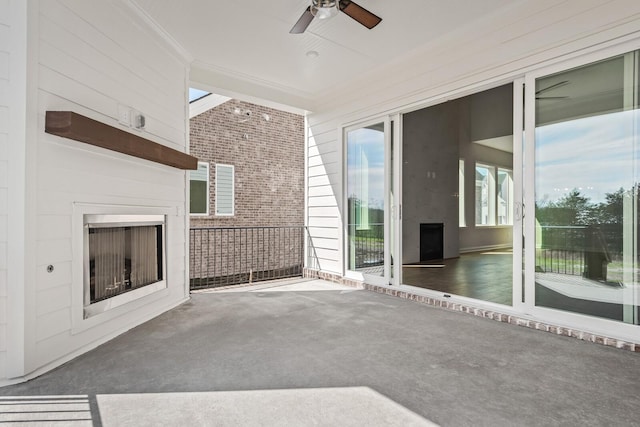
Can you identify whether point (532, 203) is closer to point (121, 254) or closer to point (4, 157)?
point (121, 254)

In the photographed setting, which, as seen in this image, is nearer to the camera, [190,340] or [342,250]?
[190,340]

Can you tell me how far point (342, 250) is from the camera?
5148mm

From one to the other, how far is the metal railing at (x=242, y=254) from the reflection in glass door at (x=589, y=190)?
472cm

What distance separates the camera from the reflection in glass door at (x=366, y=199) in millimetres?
4609

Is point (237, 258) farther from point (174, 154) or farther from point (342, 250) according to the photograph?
point (174, 154)

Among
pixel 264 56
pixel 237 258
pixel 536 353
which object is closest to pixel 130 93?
pixel 264 56

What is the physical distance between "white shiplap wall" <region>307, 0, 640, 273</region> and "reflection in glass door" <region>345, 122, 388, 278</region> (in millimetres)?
179

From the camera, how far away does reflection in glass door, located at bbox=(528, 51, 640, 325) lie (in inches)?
101

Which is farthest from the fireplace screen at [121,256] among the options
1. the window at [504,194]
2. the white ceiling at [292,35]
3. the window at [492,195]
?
the window at [504,194]

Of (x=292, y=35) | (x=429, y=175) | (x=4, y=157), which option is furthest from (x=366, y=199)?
(x=4, y=157)

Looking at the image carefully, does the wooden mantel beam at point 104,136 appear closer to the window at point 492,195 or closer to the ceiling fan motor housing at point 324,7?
the ceiling fan motor housing at point 324,7

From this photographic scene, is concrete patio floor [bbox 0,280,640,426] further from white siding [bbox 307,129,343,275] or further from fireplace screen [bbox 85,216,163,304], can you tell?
white siding [bbox 307,129,343,275]

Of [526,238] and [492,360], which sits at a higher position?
[526,238]

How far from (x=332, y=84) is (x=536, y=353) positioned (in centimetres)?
405
